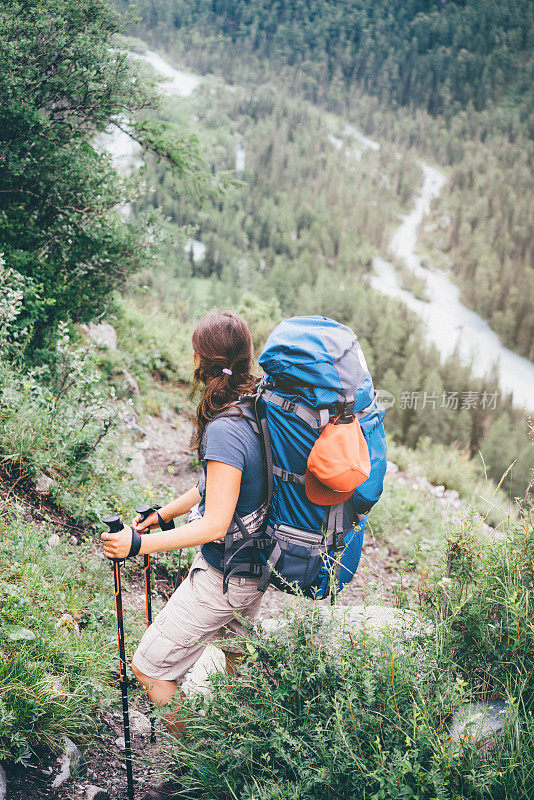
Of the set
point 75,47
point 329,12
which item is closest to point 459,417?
point 75,47

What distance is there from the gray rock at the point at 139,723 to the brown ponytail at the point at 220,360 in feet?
5.32

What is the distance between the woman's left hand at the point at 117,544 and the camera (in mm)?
1900

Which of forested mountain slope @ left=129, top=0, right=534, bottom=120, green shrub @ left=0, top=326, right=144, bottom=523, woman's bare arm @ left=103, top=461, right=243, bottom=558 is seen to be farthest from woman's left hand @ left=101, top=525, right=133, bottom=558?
forested mountain slope @ left=129, top=0, right=534, bottom=120

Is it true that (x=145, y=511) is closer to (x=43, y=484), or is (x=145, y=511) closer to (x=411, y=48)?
A: (x=43, y=484)

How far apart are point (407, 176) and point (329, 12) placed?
64832mm

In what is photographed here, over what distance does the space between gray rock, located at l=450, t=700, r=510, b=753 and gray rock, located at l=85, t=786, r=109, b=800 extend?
152 cm

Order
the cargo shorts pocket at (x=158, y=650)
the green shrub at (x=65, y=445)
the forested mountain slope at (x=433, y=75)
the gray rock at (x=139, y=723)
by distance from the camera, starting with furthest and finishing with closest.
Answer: the forested mountain slope at (x=433, y=75)
the green shrub at (x=65, y=445)
the gray rock at (x=139, y=723)
the cargo shorts pocket at (x=158, y=650)

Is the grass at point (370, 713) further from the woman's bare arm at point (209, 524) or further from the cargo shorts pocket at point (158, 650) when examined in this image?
the woman's bare arm at point (209, 524)

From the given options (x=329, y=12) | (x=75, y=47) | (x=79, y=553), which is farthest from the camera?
(x=329, y=12)

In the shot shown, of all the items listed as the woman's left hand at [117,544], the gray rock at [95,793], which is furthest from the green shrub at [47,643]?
the woman's left hand at [117,544]

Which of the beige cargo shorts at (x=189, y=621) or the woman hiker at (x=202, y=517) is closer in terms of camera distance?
the woman hiker at (x=202, y=517)

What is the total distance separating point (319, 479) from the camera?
1983 mm

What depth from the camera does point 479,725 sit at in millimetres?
1911

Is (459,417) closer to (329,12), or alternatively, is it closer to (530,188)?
(530,188)
